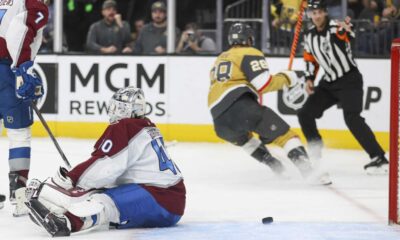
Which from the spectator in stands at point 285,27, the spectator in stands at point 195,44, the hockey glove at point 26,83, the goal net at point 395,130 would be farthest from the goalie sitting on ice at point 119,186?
the spectator in stands at point 195,44

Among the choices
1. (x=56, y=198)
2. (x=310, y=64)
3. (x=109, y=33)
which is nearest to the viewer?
(x=56, y=198)

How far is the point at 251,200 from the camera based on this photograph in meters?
5.86

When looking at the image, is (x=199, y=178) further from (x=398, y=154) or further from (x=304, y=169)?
(x=398, y=154)

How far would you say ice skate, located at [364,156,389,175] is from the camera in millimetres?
7078

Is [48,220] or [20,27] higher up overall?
[20,27]

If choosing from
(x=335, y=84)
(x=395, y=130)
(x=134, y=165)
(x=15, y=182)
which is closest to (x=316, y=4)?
(x=335, y=84)

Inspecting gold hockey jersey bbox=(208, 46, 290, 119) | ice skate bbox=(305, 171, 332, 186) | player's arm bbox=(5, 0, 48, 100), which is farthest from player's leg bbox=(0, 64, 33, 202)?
ice skate bbox=(305, 171, 332, 186)

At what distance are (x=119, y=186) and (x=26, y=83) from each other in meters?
0.78

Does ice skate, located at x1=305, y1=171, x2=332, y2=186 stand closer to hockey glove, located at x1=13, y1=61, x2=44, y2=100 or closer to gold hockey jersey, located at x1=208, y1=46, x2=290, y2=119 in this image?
gold hockey jersey, located at x1=208, y1=46, x2=290, y2=119

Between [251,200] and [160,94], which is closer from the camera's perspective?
[251,200]

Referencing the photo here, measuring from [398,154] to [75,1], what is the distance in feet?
18.0

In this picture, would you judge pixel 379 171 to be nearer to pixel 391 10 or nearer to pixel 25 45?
pixel 391 10

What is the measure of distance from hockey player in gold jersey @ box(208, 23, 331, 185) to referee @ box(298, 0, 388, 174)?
68 cm

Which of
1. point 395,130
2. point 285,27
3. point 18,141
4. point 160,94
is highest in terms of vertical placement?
point 285,27
